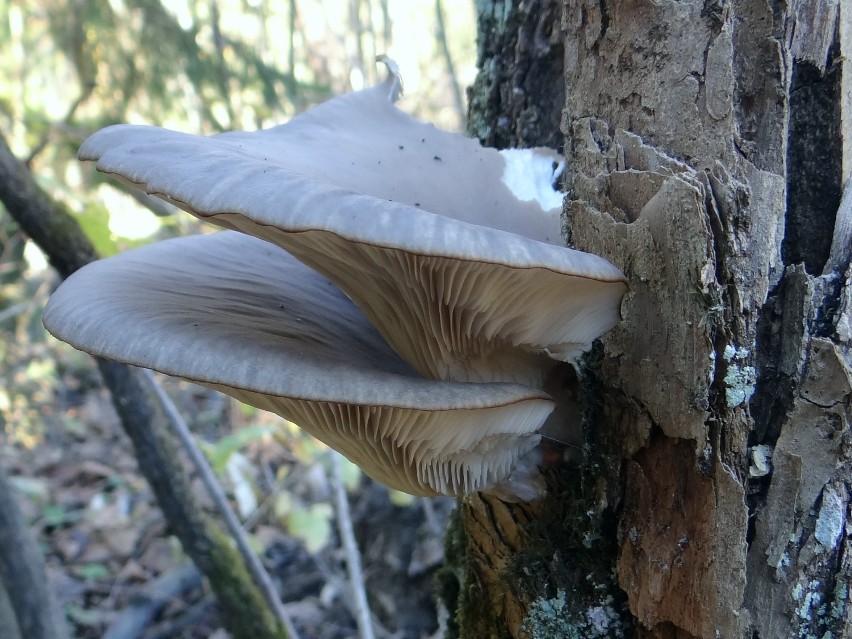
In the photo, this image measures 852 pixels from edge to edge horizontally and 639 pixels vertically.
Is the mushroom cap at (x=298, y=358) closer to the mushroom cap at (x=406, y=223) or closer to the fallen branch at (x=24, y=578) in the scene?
the mushroom cap at (x=406, y=223)

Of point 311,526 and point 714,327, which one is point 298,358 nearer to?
point 714,327

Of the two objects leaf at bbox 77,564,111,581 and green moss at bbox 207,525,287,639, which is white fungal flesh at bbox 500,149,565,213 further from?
leaf at bbox 77,564,111,581

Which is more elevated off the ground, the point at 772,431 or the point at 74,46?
the point at 74,46

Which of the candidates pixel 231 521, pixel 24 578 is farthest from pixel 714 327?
pixel 24 578

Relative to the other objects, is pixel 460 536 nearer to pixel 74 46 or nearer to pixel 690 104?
pixel 690 104

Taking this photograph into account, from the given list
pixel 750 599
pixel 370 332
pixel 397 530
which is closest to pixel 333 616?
pixel 397 530
